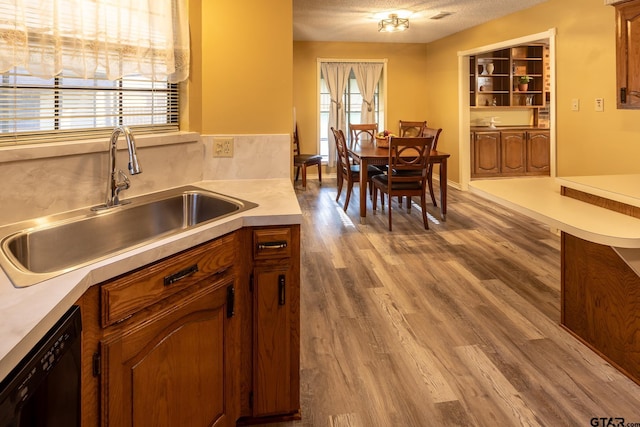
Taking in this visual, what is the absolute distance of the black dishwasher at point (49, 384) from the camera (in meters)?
0.75

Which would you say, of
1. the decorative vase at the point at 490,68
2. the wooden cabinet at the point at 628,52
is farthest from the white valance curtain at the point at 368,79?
the wooden cabinet at the point at 628,52

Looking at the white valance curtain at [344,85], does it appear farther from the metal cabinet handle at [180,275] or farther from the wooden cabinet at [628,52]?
the metal cabinet handle at [180,275]

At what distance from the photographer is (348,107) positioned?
323 inches

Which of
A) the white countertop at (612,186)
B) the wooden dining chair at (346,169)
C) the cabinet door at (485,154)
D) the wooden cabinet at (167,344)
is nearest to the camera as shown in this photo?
the wooden cabinet at (167,344)

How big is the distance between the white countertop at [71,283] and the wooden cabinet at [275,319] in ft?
0.26

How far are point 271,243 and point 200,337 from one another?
395 mm

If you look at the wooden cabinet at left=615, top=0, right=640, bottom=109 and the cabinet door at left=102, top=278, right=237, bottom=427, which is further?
the wooden cabinet at left=615, top=0, right=640, bottom=109

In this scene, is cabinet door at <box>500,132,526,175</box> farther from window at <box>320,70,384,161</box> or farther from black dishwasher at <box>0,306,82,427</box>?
black dishwasher at <box>0,306,82,427</box>

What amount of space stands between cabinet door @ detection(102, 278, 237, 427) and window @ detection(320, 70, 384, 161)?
683 cm

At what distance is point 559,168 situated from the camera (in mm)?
4777

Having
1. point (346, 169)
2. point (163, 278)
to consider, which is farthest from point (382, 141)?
point (163, 278)

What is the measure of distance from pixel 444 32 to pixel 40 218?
259 inches

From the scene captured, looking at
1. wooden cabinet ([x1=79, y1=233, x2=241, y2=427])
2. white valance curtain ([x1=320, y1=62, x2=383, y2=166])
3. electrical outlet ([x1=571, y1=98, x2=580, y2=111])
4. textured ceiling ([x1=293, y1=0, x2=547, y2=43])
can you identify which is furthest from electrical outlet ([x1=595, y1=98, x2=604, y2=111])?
white valance curtain ([x1=320, y1=62, x2=383, y2=166])

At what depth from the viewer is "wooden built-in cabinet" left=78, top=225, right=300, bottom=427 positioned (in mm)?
1162
